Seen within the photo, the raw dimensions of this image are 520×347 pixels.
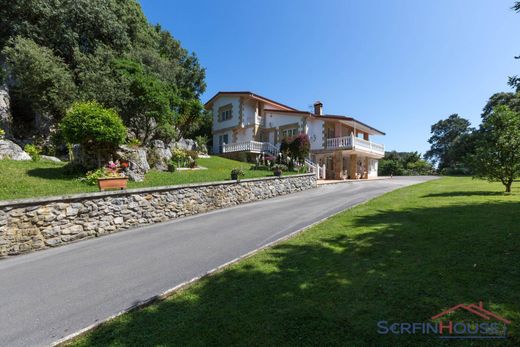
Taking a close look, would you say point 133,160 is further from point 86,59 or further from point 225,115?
point 225,115

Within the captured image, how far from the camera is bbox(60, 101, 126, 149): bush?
11.1 meters

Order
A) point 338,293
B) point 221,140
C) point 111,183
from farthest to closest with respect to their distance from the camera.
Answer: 1. point 221,140
2. point 111,183
3. point 338,293

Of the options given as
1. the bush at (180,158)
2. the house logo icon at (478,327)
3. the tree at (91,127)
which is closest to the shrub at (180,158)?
the bush at (180,158)

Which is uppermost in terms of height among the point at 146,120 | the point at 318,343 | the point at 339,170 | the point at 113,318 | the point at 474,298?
the point at 146,120

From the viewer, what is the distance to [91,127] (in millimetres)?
11078

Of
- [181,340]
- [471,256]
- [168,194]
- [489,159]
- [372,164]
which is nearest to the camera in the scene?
[181,340]

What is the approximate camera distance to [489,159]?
12359mm

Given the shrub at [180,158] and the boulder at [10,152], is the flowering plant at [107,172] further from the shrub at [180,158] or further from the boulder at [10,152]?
the shrub at [180,158]

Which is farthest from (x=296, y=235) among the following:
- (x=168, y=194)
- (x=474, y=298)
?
(x=168, y=194)

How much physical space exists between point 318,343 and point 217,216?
7.78 metres

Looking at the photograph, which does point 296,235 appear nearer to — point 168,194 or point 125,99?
point 168,194

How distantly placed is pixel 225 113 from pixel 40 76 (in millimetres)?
17880

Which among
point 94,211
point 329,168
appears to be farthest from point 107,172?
point 329,168

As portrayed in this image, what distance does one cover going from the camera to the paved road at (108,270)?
11.7 ft
